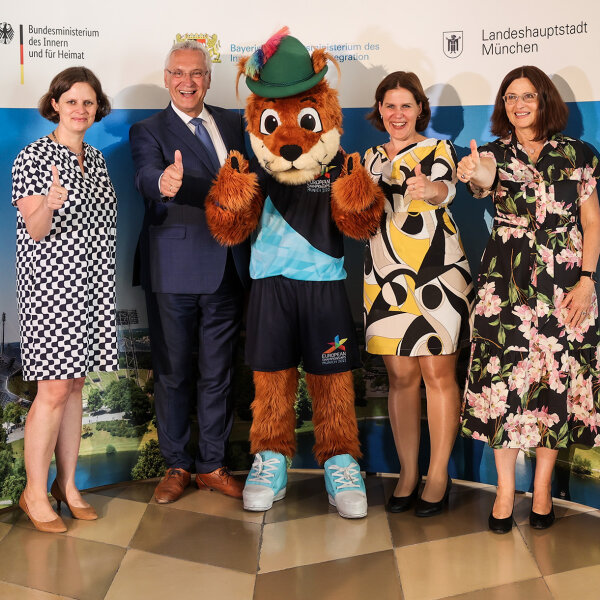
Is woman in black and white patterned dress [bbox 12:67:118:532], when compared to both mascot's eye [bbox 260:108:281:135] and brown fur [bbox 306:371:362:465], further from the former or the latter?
brown fur [bbox 306:371:362:465]

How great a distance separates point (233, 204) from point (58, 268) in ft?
2.35

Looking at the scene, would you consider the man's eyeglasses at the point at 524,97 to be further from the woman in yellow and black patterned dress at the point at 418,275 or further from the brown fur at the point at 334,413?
the brown fur at the point at 334,413

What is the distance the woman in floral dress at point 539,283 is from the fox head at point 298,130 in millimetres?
571

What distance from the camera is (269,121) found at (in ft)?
9.38

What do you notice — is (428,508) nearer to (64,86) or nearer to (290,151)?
(290,151)

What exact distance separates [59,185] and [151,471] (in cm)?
151

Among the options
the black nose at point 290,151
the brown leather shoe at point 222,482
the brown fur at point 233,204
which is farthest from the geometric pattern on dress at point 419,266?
the brown leather shoe at point 222,482

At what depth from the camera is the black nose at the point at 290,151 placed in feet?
9.14

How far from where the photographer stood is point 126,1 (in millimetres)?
3346

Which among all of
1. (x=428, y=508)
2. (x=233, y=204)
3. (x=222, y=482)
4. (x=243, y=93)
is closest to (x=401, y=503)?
(x=428, y=508)

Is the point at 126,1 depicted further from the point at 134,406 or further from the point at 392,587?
the point at 392,587

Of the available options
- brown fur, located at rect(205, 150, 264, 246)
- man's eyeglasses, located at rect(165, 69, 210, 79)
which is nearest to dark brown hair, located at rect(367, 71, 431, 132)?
brown fur, located at rect(205, 150, 264, 246)

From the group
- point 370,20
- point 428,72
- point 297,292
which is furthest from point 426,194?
point 370,20

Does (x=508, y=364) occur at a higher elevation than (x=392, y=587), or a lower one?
higher
